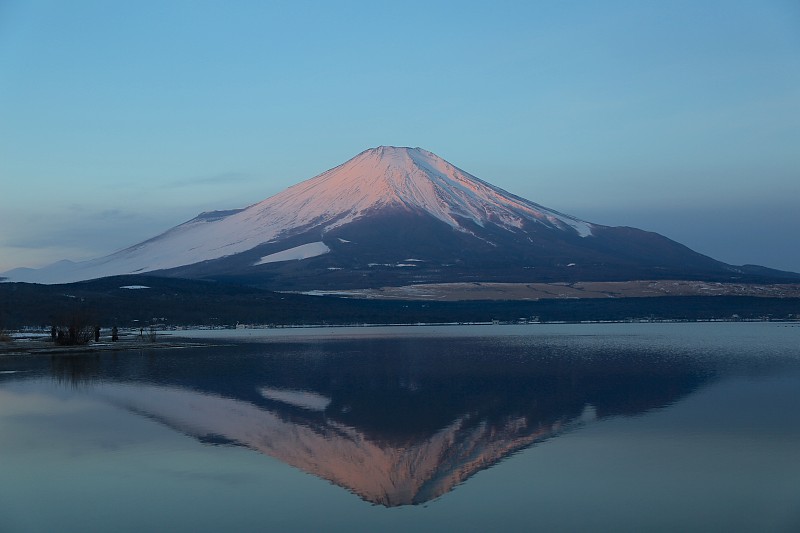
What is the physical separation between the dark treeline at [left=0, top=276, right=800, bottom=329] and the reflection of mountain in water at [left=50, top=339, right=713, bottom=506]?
40496 millimetres

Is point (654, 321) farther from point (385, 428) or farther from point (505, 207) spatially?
point (505, 207)

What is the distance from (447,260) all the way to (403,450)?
140m

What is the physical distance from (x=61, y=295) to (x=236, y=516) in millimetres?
75412

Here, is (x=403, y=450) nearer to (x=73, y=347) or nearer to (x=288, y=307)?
(x=73, y=347)

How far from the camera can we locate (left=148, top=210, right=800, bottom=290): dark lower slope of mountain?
136 m

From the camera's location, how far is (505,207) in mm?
199625

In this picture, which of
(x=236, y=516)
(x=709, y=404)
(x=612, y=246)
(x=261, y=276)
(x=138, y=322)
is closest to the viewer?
(x=236, y=516)

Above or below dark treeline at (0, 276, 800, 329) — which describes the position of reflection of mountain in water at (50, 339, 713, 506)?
below

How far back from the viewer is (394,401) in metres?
26.4

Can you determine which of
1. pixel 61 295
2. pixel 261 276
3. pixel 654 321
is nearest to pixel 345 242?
pixel 261 276

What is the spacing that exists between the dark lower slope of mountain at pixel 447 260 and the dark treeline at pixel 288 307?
22302 mm

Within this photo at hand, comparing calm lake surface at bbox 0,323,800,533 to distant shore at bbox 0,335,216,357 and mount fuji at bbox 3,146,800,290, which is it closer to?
distant shore at bbox 0,335,216,357

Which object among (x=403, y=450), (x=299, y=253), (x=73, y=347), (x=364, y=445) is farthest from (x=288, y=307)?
(x=403, y=450)

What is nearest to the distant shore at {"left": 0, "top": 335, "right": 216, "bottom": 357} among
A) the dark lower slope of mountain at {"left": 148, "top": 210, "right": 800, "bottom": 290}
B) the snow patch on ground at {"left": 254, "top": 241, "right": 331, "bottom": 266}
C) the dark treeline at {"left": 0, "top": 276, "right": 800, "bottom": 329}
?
the dark treeline at {"left": 0, "top": 276, "right": 800, "bottom": 329}
